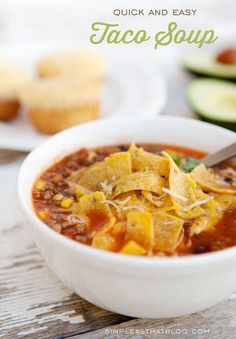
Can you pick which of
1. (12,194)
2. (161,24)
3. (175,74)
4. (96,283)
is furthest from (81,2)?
(96,283)

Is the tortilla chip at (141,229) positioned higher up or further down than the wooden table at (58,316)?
higher up

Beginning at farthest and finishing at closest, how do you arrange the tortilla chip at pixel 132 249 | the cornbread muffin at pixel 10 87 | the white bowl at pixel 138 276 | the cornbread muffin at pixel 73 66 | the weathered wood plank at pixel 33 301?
the cornbread muffin at pixel 73 66 → the cornbread muffin at pixel 10 87 → the weathered wood plank at pixel 33 301 → the tortilla chip at pixel 132 249 → the white bowl at pixel 138 276

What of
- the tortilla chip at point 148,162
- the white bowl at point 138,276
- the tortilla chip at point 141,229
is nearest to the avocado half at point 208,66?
the tortilla chip at point 148,162

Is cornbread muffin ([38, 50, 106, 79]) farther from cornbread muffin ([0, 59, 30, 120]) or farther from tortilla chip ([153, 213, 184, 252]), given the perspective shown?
tortilla chip ([153, 213, 184, 252])

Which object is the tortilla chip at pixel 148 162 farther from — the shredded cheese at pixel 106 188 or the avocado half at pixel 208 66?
the avocado half at pixel 208 66

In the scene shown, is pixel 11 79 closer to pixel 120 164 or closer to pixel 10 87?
pixel 10 87

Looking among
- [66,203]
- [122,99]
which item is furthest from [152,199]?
[122,99]
